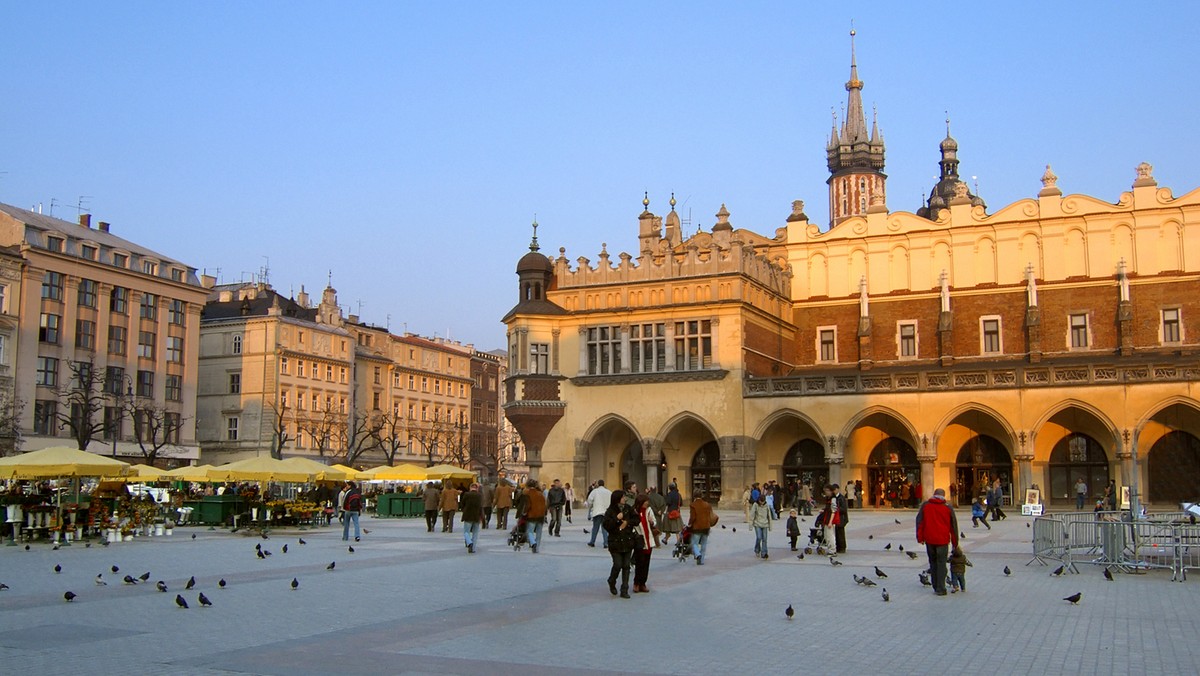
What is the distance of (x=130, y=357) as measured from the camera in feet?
219

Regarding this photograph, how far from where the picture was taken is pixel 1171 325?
4866 centimetres

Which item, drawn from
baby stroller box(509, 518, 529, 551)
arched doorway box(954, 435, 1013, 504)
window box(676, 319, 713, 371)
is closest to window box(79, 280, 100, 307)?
window box(676, 319, 713, 371)

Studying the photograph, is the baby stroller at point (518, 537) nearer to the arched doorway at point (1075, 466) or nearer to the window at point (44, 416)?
the arched doorway at point (1075, 466)

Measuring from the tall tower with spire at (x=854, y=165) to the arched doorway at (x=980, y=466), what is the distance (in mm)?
46696

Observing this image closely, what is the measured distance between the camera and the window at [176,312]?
70.4 m

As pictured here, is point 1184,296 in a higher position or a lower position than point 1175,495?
higher

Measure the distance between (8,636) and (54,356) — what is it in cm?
5440

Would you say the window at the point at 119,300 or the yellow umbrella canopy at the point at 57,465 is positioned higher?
the window at the point at 119,300

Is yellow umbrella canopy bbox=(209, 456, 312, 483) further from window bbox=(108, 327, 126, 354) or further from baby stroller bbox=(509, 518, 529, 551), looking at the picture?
window bbox=(108, 327, 126, 354)

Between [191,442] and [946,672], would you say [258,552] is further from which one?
[191,442]

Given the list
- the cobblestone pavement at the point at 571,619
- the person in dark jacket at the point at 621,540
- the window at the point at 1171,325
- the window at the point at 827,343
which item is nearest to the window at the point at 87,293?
the window at the point at 827,343

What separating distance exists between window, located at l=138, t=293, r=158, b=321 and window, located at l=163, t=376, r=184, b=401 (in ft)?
13.3

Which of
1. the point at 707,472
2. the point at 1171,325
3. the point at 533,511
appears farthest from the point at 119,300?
the point at 1171,325

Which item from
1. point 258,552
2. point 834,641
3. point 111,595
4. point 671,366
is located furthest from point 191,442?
point 834,641
